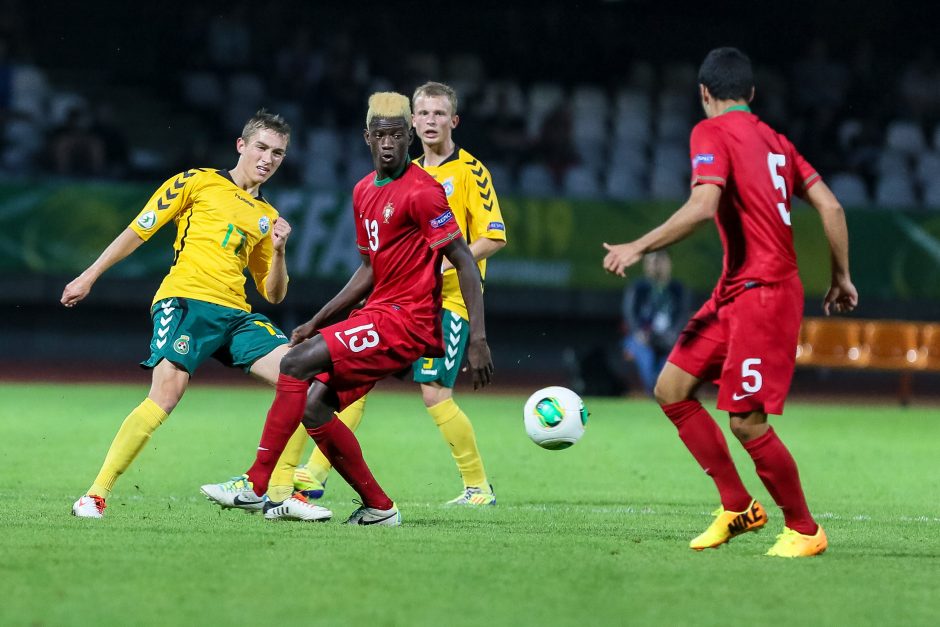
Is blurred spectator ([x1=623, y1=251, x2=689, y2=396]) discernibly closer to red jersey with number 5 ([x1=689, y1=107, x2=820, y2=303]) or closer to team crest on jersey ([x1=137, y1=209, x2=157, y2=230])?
team crest on jersey ([x1=137, y1=209, x2=157, y2=230])

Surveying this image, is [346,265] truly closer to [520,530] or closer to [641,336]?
[641,336]

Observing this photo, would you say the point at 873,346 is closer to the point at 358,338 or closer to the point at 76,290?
the point at 358,338

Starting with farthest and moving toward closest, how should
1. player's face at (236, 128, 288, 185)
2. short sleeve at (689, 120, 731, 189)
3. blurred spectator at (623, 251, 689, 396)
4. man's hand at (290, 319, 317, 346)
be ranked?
blurred spectator at (623, 251, 689, 396), player's face at (236, 128, 288, 185), man's hand at (290, 319, 317, 346), short sleeve at (689, 120, 731, 189)

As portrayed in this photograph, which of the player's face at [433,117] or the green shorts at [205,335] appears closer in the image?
the green shorts at [205,335]

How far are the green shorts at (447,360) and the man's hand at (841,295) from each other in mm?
2607

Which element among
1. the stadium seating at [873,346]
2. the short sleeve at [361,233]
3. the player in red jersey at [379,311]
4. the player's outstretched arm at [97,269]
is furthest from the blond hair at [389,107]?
the stadium seating at [873,346]

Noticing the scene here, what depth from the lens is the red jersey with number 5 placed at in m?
6.45

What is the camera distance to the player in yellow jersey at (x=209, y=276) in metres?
7.70

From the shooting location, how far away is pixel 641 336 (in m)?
18.1

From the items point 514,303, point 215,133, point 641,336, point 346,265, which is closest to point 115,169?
point 215,133

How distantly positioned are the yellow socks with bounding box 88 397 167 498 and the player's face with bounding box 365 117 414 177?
5.88 feet

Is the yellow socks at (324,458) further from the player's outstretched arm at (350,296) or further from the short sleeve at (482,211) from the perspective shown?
the player's outstretched arm at (350,296)

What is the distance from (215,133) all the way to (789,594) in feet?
62.3

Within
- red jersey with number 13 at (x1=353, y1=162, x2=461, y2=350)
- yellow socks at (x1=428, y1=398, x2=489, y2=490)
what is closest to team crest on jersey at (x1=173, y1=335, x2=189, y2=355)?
red jersey with number 13 at (x1=353, y1=162, x2=461, y2=350)
